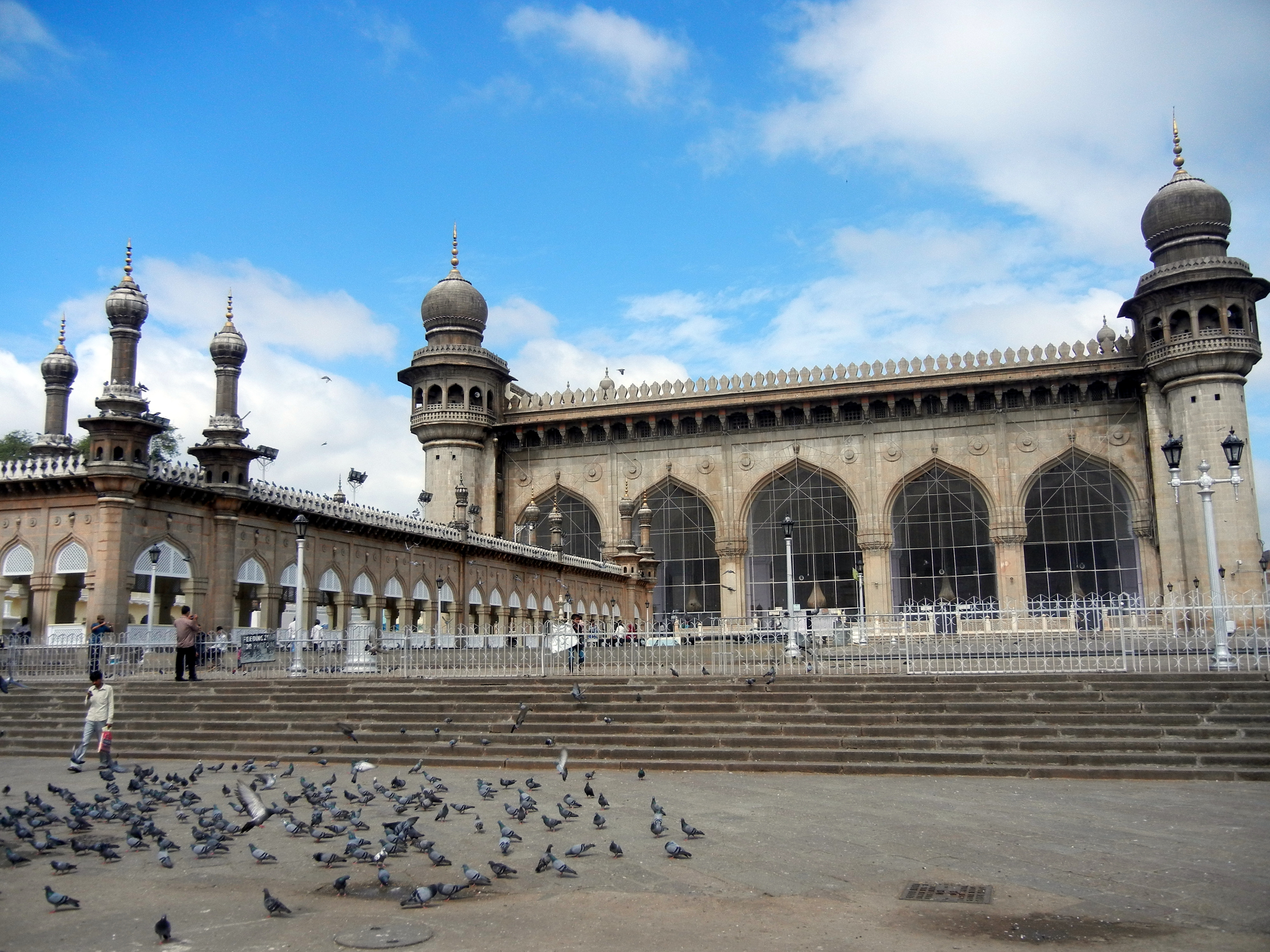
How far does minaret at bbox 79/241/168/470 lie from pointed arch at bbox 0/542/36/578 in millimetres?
2378

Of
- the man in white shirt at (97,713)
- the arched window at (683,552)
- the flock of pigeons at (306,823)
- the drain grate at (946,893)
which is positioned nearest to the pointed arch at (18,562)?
the man in white shirt at (97,713)

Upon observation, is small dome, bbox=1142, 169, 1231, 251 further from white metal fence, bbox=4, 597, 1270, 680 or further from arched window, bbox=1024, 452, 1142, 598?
white metal fence, bbox=4, 597, 1270, 680

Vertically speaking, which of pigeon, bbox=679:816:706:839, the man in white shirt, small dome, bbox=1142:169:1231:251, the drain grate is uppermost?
small dome, bbox=1142:169:1231:251

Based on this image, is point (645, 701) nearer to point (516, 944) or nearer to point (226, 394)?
point (516, 944)

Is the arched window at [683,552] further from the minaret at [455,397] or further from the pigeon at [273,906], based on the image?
the pigeon at [273,906]

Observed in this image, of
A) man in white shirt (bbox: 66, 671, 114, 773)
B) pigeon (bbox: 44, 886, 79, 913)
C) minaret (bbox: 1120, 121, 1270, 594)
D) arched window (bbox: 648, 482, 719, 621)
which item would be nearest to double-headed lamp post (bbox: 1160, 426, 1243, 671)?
pigeon (bbox: 44, 886, 79, 913)

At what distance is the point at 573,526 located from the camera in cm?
4044

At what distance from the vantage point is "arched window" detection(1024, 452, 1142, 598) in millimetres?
34344

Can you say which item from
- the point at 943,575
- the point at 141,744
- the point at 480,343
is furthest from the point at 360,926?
the point at 480,343

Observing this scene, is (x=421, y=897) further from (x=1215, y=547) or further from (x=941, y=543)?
(x=941, y=543)

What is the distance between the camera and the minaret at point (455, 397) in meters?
38.5

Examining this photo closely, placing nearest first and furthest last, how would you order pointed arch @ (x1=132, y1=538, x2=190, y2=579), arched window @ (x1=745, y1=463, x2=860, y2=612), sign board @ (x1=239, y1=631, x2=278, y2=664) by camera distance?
sign board @ (x1=239, y1=631, x2=278, y2=664) < pointed arch @ (x1=132, y1=538, x2=190, y2=579) < arched window @ (x1=745, y1=463, x2=860, y2=612)

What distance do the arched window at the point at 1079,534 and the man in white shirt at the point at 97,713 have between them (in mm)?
29784

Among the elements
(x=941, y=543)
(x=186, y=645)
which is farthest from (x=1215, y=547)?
(x=941, y=543)
